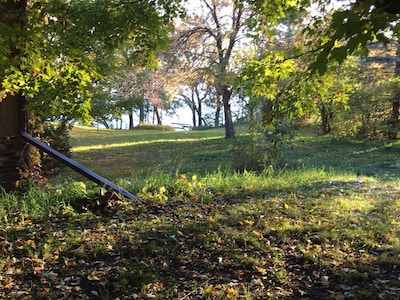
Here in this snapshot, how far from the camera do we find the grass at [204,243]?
302 centimetres

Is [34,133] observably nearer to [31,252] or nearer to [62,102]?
[62,102]

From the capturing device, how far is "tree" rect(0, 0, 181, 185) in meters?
4.28

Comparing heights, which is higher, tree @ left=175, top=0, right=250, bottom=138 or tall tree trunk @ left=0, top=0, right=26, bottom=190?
tree @ left=175, top=0, right=250, bottom=138

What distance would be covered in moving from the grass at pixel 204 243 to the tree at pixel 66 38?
1354 mm

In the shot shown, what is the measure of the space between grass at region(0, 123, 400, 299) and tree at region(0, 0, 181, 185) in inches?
53.3

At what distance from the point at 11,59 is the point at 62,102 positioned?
714 mm

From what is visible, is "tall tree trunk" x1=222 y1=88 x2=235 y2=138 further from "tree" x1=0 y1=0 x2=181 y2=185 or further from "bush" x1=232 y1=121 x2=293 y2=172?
"tree" x1=0 y1=0 x2=181 y2=185

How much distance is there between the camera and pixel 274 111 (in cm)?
488

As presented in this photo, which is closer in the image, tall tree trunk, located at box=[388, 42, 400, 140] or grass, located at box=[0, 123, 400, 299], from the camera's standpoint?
grass, located at box=[0, 123, 400, 299]

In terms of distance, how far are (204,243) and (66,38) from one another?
8.65 feet

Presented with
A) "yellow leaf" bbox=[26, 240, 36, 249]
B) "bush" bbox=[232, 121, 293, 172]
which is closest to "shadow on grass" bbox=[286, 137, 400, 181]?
"bush" bbox=[232, 121, 293, 172]

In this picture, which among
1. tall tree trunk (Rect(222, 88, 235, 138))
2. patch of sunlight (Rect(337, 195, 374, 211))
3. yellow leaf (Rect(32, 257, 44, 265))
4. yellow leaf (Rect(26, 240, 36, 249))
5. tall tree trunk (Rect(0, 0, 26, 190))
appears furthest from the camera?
tall tree trunk (Rect(222, 88, 235, 138))

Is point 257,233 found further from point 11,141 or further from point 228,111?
point 228,111

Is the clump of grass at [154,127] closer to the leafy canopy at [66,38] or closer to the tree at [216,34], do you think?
the tree at [216,34]
